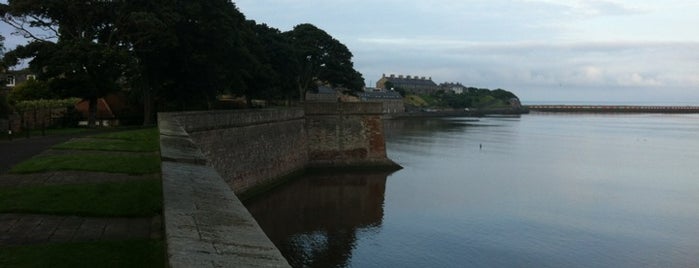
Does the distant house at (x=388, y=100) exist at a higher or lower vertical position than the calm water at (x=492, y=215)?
higher

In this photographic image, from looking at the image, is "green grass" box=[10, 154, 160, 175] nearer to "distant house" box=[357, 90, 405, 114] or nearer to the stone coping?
the stone coping

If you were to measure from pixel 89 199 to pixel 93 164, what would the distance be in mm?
3840

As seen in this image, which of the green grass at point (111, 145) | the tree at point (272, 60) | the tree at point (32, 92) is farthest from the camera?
the tree at point (272, 60)

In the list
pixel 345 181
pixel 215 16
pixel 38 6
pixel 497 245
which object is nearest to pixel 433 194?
pixel 345 181

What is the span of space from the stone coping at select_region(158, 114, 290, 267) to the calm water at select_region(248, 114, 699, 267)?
11.5 m

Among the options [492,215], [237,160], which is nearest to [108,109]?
[237,160]

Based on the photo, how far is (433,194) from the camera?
29.1m

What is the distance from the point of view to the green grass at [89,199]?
740 centimetres

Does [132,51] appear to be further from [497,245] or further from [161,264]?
[161,264]

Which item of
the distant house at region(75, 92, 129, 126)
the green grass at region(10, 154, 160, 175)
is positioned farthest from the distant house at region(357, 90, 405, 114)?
the green grass at region(10, 154, 160, 175)

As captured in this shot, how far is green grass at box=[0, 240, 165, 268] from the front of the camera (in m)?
5.10

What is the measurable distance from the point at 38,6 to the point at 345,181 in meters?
18.1

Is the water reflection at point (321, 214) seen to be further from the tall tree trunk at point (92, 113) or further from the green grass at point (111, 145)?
the tall tree trunk at point (92, 113)

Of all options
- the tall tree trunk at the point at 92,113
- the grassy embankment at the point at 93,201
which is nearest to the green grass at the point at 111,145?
the grassy embankment at the point at 93,201
